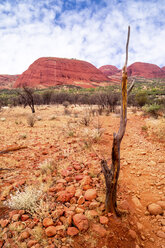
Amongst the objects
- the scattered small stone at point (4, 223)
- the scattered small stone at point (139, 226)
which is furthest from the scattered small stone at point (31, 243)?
the scattered small stone at point (139, 226)

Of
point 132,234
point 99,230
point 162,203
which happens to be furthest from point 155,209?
point 99,230

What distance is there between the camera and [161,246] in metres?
1.46

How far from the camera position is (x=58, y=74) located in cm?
6569

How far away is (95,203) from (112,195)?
0.35 meters

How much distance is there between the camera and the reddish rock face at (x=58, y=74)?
60.8 metres

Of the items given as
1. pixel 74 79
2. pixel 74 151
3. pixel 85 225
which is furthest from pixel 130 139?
pixel 74 79

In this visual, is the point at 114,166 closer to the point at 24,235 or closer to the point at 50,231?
the point at 50,231

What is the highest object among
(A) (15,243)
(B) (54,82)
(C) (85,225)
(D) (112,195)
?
(B) (54,82)

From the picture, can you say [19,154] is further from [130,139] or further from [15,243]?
[130,139]

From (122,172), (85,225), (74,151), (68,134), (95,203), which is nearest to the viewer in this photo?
(85,225)

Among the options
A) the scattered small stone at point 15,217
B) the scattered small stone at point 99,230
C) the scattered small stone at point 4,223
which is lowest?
the scattered small stone at point 4,223

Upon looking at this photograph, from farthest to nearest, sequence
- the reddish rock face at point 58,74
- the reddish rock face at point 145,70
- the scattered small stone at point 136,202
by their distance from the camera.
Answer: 1. the reddish rock face at point 145,70
2. the reddish rock face at point 58,74
3. the scattered small stone at point 136,202

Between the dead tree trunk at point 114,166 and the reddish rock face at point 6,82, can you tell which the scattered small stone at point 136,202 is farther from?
the reddish rock face at point 6,82

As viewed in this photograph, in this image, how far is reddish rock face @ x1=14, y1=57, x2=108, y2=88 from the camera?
199 feet
